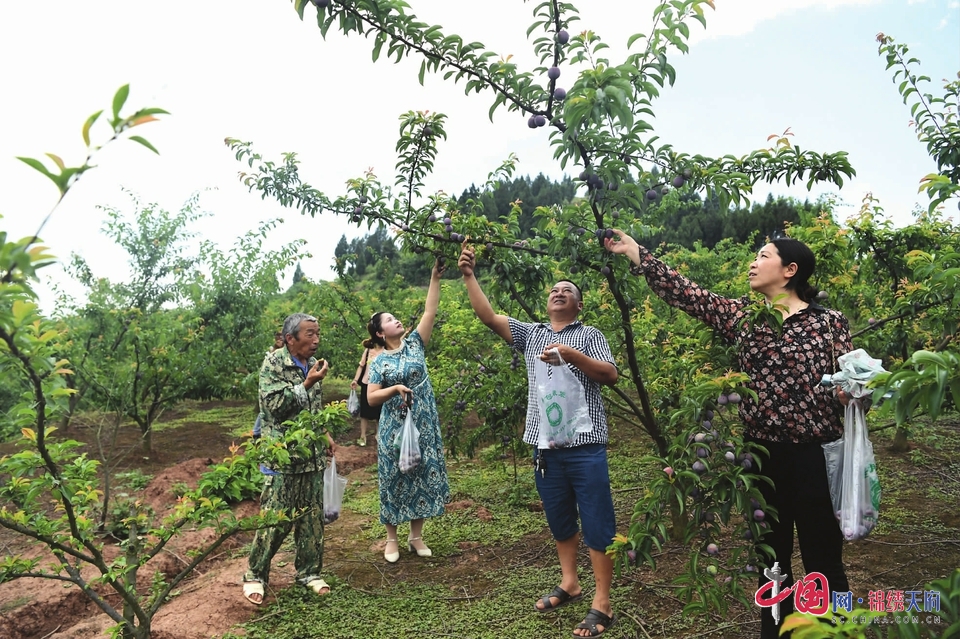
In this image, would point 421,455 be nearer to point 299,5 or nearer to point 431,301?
point 431,301

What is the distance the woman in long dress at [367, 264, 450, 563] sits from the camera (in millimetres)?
4066

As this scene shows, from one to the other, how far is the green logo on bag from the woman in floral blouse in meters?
0.81

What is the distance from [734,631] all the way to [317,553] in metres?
2.36

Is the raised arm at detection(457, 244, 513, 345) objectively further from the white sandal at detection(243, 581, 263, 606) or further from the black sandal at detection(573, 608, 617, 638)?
the white sandal at detection(243, 581, 263, 606)

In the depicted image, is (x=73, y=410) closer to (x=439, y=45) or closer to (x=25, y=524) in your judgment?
(x=25, y=524)

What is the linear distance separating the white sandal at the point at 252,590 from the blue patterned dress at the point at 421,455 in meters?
0.87

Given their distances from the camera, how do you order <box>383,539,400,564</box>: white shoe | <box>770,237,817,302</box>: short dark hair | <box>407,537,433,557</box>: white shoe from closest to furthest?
1. <box>770,237,817,302</box>: short dark hair
2. <box>383,539,400,564</box>: white shoe
3. <box>407,537,433,557</box>: white shoe

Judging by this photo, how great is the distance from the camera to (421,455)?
4.11 meters

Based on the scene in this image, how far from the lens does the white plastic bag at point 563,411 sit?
2.99 m

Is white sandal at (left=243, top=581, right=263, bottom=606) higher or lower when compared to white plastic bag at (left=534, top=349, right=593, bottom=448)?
lower

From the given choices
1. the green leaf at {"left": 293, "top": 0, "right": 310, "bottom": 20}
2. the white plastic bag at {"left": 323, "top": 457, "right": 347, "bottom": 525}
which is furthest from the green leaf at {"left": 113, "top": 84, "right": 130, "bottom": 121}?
the white plastic bag at {"left": 323, "top": 457, "right": 347, "bottom": 525}

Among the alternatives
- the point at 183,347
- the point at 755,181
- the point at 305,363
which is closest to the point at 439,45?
the point at 755,181

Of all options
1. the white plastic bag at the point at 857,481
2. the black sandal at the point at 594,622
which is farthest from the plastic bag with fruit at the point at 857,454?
the black sandal at the point at 594,622

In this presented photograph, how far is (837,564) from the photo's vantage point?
240 cm
